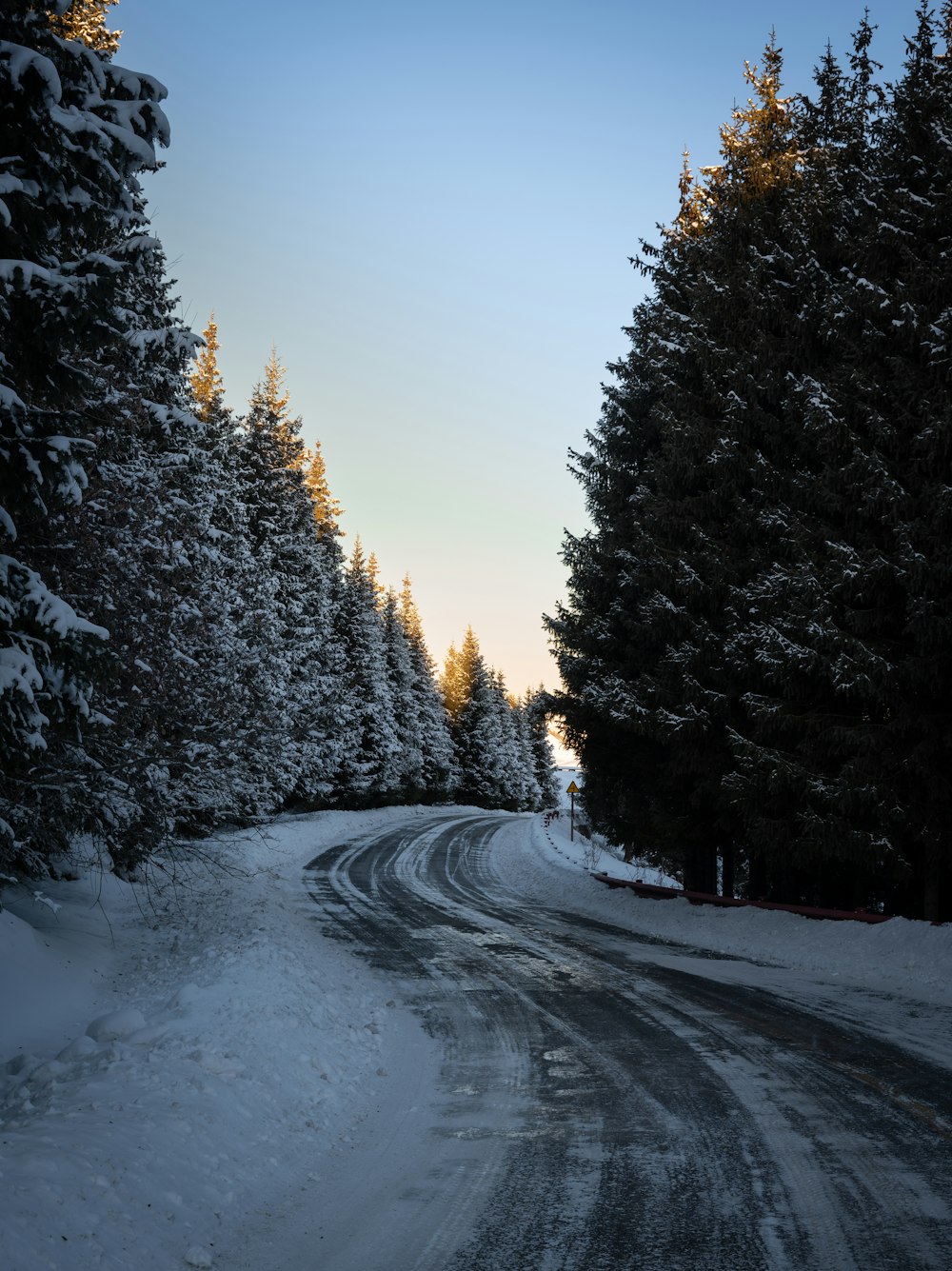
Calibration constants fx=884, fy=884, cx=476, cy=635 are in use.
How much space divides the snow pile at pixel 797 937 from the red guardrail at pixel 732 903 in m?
0.19

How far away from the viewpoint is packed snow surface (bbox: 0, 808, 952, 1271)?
4637 millimetres

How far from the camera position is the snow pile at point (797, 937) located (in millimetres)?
11938

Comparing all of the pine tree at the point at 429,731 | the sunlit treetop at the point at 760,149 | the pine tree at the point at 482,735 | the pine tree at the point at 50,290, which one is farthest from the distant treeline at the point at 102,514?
the pine tree at the point at 482,735

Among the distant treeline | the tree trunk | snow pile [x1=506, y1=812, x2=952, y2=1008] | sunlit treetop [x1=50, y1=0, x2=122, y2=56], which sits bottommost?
snow pile [x1=506, y1=812, x2=952, y2=1008]

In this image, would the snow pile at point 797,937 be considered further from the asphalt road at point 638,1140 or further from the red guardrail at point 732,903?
the asphalt road at point 638,1140

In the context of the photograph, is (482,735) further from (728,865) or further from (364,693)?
(728,865)

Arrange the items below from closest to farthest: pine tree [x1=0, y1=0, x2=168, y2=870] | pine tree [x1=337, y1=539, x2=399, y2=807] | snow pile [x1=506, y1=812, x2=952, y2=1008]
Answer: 1. pine tree [x1=0, y1=0, x2=168, y2=870]
2. snow pile [x1=506, y1=812, x2=952, y2=1008]
3. pine tree [x1=337, y1=539, x2=399, y2=807]

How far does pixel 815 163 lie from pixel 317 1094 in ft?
58.9

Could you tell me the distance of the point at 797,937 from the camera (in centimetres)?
1466

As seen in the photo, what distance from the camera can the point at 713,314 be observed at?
18.1 metres

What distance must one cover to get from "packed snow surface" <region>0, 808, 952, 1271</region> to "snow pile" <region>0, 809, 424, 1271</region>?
0.02m

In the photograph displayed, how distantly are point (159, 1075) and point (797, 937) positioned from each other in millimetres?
11314

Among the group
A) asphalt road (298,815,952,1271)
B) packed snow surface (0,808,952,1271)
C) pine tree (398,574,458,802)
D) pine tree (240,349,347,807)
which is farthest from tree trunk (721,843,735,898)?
pine tree (398,574,458,802)

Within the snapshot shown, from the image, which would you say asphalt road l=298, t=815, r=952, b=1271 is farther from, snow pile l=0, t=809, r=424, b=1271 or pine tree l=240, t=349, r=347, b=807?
pine tree l=240, t=349, r=347, b=807
